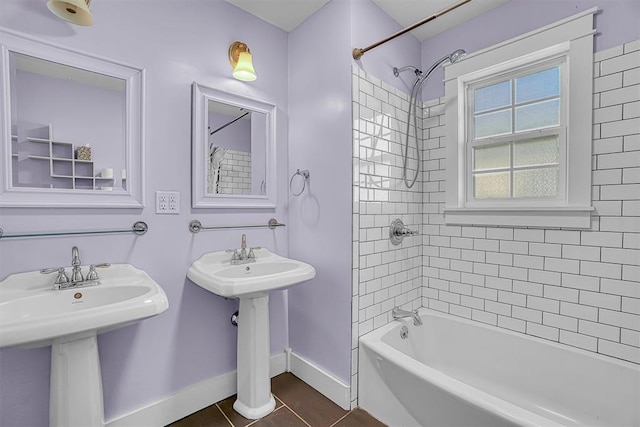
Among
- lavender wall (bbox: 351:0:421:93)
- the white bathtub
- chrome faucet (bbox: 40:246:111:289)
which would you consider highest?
lavender wall (bbox: 351:0:421:93)

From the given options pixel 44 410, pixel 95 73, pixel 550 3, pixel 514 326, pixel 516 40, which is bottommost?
pixel 44 410

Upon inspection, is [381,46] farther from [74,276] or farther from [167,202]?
[74,276]

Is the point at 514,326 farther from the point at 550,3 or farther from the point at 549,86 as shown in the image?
the point at 550,3

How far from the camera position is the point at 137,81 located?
1.57 metres

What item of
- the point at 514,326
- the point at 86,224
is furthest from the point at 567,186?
the point at 86,224

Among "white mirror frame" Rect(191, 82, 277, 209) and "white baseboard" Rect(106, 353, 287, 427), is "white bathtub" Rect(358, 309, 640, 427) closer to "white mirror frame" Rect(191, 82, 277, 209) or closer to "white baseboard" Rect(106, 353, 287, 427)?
"white baseboard" Rect(106, 353, 287, 427)

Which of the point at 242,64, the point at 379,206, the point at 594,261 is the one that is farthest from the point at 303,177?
the point at 594,261

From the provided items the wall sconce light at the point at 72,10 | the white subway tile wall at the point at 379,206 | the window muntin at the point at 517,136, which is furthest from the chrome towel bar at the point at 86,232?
the window muntin at the point at 517,136

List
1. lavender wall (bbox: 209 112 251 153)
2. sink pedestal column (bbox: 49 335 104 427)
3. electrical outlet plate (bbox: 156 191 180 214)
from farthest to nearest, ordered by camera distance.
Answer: lavender wall (bbox: 209 112 251 153), electrical outlet plate (bbox: 156 191 180 214), sink pedestal column (bbox: 49 335 104 427)

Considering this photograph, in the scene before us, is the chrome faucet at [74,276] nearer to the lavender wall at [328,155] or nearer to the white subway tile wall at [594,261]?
the lavender wall at [328,155]

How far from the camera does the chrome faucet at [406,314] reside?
1984mm

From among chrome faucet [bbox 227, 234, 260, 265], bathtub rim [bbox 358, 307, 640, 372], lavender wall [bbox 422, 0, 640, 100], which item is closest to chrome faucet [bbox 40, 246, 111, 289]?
chrome faucet [bbox 227, 234, 260, 265]

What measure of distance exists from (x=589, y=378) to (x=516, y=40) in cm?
200

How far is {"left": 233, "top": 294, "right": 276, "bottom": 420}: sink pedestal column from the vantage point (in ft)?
5.65
